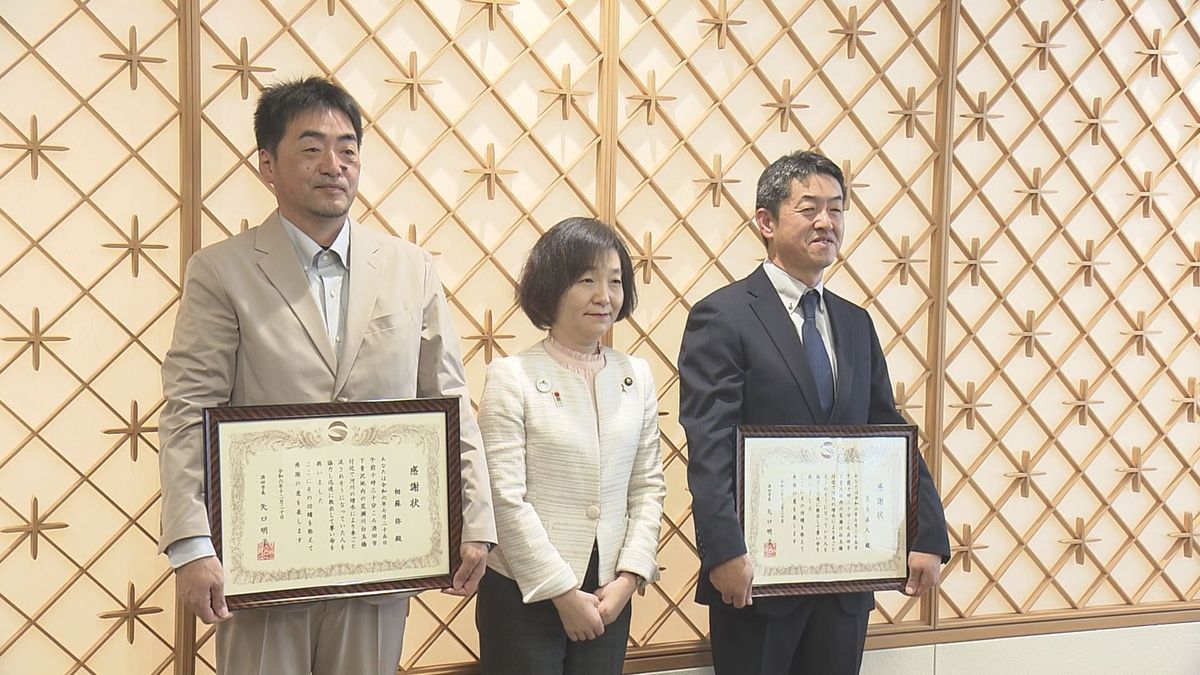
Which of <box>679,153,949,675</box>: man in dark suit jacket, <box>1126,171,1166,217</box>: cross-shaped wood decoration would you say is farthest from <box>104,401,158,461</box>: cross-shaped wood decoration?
<box>1126,171,1166,217</box>: cross-shaped wood decoration

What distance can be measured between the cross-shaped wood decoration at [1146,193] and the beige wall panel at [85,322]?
87.7 inches

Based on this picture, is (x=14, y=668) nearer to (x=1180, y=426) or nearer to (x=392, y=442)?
(x=392, y=442)

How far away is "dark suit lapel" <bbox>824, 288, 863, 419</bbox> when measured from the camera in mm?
2033

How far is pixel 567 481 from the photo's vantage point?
1.89 metres

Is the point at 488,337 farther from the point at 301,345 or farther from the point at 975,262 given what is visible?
the point at 975,262

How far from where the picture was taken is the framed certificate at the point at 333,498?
1590 millimetres

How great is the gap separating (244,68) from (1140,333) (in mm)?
2175

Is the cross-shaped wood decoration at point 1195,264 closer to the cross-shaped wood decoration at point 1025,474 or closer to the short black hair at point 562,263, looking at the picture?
the cross-shaped wood decoration at point 1025,474

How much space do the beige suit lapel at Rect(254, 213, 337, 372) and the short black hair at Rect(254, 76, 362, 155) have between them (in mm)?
148

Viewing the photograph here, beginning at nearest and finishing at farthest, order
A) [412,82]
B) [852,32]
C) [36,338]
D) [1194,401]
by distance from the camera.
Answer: [36,338], [412,82], [852,32], [1194,401]

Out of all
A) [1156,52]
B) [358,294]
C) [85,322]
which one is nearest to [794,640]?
[358,294]

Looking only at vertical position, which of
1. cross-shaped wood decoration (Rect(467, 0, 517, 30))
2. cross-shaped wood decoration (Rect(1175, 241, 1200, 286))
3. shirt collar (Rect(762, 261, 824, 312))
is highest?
cross-shaped wood decoration (Rect(467, 0, 517, 30))

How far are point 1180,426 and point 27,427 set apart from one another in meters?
2.66

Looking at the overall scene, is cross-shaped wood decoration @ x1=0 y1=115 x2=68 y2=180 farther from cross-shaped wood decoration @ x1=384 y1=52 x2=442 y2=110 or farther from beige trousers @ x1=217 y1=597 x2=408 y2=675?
beige trousers @ x1=217 y1=597 x2=408 y2=675
